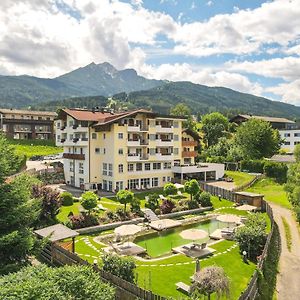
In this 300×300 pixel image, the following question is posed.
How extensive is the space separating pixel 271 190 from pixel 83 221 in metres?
39.6

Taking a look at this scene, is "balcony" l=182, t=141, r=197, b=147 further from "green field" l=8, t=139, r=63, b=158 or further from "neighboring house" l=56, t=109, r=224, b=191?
"green field" l=8, t=139, r=63, b=158

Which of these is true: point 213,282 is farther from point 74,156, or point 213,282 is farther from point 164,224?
point 74,156

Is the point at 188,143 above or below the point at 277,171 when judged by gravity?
above

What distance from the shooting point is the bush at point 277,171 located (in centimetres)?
7131

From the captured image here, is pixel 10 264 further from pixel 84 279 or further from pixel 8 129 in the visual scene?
pixel 8 129

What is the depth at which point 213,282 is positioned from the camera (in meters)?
20.5

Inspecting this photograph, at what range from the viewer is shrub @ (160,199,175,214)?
46.0 meters

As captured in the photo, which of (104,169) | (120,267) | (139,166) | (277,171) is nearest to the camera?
(120,267)

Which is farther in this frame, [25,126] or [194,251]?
[25,126]

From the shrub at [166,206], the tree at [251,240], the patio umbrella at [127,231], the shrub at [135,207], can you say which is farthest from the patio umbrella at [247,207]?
the patio umbrella at [127,231]

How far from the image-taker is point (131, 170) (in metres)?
58.1

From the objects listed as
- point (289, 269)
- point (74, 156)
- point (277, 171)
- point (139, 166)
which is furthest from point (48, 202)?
point (277, 171)

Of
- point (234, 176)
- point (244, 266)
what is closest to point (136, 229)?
point (244, 266)

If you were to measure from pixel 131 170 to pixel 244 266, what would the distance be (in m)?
31.8
